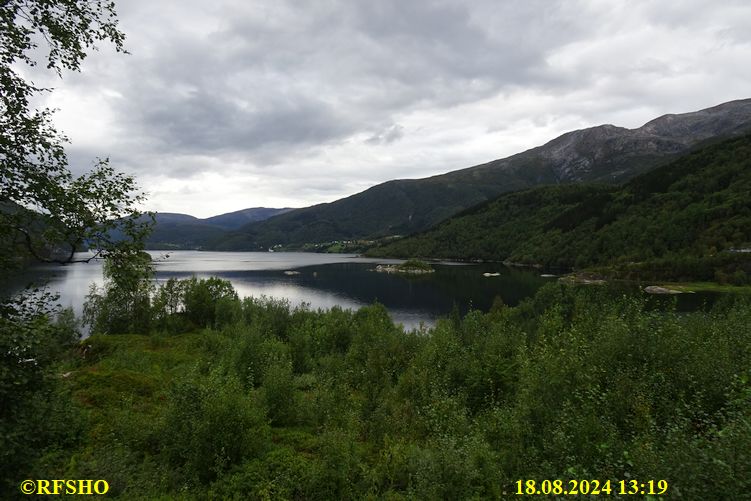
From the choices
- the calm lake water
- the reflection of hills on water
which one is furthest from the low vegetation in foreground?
the reflection of hills on water

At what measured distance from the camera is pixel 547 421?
1512 cm

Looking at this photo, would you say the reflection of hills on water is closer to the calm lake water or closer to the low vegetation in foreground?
the calm lake water

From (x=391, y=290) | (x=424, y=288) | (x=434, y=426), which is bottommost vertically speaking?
(x=424, y=288)

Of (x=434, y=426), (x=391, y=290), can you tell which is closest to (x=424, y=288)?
(x=391, y=290)

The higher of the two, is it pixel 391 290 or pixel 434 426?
pixel 434 426

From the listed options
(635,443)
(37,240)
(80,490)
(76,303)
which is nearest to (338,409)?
(80,490)

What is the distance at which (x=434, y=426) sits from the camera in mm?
18422

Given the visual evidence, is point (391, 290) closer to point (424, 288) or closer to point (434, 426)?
point (424, 288)

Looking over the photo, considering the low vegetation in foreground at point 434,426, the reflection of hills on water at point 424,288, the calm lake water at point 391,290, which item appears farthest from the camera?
the reflection of hills on water at point 424,288

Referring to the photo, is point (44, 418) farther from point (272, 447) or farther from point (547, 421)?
point (547, 421)

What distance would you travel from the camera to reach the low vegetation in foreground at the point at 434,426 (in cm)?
898

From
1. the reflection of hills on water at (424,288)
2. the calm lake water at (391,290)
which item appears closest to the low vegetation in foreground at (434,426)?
the calm lake water at (391,290)

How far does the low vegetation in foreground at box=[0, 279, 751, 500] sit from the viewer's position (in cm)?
898

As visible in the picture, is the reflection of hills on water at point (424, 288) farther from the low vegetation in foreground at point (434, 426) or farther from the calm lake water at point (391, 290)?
the low vegetation in foreground at point (434, 426)
